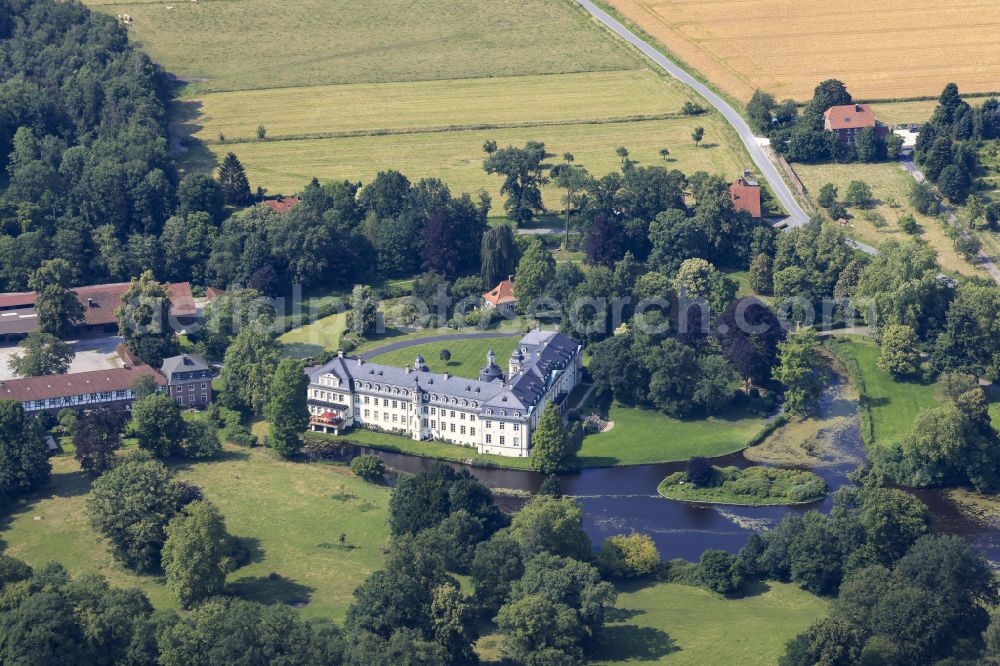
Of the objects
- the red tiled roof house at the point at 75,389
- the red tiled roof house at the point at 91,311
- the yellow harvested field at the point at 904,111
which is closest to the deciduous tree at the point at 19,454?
the red tiled roof house at the point at 75,389

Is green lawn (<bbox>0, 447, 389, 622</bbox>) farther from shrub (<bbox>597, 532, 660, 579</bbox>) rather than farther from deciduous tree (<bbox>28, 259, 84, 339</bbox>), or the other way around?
deciduous tree (<bbox>28, 259, 84, 339</bbox>)

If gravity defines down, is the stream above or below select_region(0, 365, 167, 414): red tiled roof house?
below

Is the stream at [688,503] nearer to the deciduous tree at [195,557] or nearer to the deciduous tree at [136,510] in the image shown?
the deciduous tree at [136,510]

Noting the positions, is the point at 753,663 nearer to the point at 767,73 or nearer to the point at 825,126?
the point at 825,126

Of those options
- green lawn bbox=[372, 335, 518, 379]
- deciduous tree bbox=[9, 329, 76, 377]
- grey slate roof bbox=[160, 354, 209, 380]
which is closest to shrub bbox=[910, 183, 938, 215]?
green lawn bbox=[372, 335, 518, 379]

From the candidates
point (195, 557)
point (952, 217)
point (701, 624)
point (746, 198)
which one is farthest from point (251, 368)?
point (952, 217)
